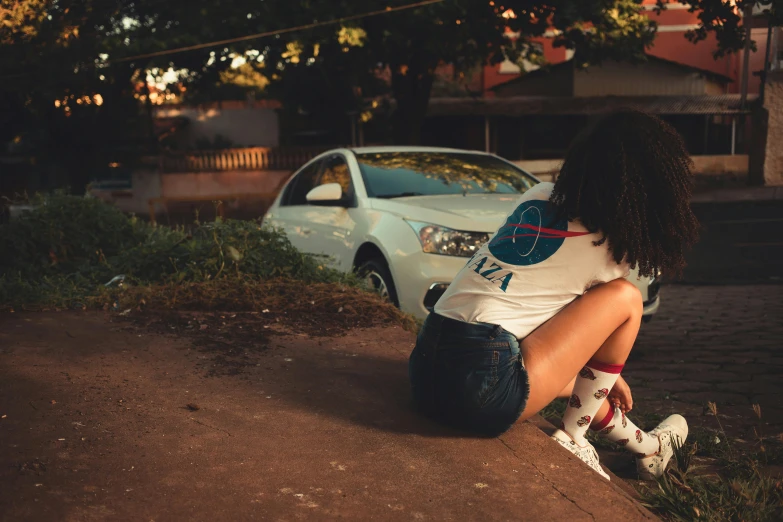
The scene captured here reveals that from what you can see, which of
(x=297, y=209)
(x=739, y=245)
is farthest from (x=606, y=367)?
(x=739, y=245)

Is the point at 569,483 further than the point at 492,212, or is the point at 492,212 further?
the point at 492,212

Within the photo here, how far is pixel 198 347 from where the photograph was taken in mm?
4066

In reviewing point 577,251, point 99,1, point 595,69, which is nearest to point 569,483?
point 577,251

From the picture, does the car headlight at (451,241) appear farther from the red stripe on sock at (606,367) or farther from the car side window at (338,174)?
the red stripe on sock at (606,367)

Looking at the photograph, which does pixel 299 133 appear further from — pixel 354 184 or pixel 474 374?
pixel 474 374

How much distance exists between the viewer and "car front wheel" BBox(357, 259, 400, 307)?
18.7 ft

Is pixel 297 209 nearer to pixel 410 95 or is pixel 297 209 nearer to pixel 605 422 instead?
pixel 605 422

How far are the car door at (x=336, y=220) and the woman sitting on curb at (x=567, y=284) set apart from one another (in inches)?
122

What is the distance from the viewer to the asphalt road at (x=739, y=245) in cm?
973

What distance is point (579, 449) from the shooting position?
301 centimetres

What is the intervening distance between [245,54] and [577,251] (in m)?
11.9

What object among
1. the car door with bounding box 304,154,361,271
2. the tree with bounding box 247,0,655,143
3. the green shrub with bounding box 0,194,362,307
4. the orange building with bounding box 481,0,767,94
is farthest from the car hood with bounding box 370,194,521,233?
the orange building with bounding box 481,0,767,94

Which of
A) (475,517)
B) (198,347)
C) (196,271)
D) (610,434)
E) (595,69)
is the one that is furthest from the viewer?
(595,69)

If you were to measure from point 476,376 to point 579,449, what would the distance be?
1.78 ft
